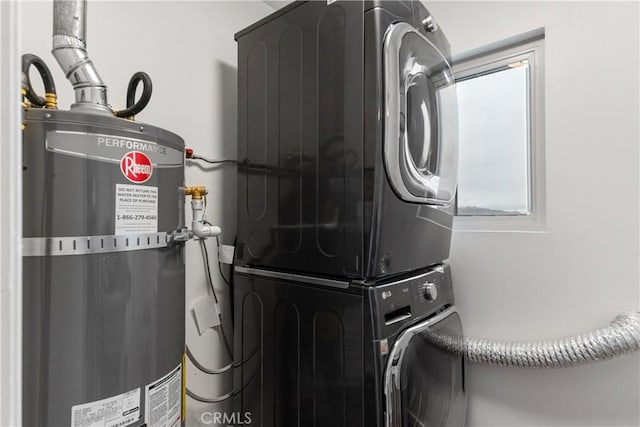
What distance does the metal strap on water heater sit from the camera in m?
0.65

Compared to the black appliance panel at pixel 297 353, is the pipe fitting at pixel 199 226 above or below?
above

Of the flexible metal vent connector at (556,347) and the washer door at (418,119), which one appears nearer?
the washer door at (418,119)

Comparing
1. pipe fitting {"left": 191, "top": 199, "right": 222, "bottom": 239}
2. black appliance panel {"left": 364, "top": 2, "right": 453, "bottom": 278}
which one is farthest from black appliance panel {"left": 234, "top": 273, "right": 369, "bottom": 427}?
pipe fitting {"left": 191, "top": 199, "right": 222, "bottom": 239}

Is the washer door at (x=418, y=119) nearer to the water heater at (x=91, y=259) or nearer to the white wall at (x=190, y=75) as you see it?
the water heater at (x=91, y=259)

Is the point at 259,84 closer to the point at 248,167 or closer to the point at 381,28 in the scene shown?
the point at 248,167

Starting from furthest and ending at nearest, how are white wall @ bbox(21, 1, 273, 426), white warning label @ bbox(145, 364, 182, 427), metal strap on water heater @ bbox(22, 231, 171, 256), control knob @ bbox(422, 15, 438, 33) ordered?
control knob @ bbox(422, 15, 438, 33) < white wall @ bbox(21, 1, 273, 426) < white warning label @ bbox(145, 364, 182, 427) < metal strap on water heater @ bbox(22, 231, 171, 256)

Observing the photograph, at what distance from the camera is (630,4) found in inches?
47.5

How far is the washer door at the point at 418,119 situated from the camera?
3.17 ft

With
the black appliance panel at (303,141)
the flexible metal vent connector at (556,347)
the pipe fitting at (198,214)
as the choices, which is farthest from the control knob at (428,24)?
the flexible metal vent connector at (556,347)

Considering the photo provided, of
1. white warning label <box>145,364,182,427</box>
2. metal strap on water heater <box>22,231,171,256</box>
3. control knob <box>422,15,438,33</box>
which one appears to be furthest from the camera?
control knob <box>422,15,438,33</box>

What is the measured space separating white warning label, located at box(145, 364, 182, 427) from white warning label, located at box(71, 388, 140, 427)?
3cm

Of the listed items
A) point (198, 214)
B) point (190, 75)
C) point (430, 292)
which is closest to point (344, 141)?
point (198, 214)

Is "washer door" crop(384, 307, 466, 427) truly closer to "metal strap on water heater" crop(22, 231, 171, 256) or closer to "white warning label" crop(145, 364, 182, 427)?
"white warning label" crop(145, 364, 182, 427)

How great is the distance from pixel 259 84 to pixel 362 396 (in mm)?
1081
